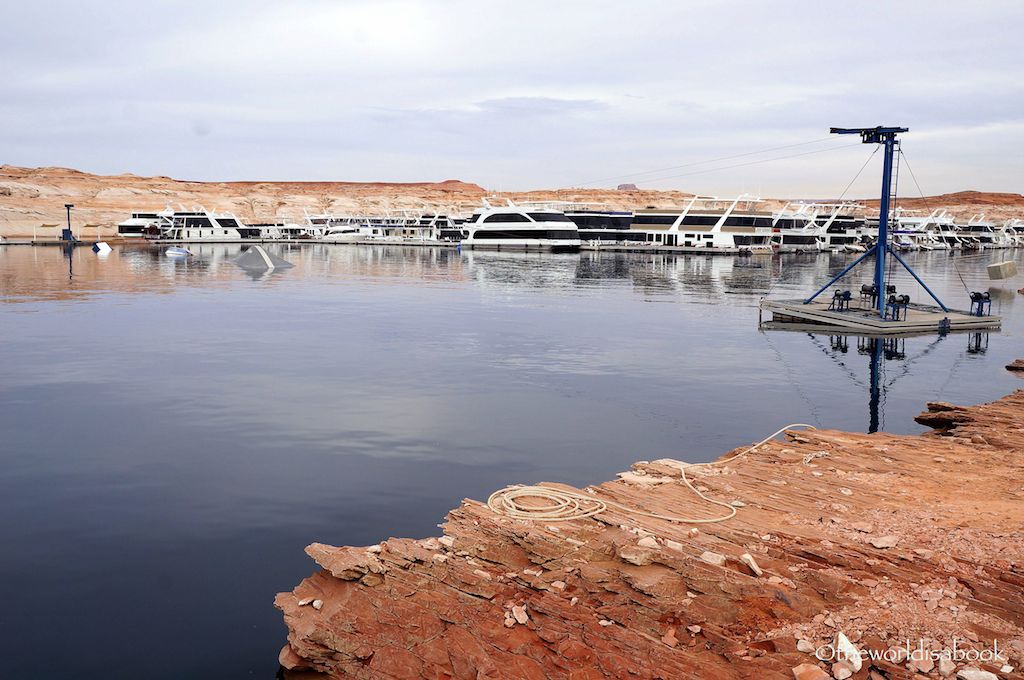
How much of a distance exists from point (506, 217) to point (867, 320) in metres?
80.9

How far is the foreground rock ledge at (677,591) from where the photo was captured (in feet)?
24.2

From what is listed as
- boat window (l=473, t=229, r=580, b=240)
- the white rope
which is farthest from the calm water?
boat window (l=473, t=229, r=580, b=240)

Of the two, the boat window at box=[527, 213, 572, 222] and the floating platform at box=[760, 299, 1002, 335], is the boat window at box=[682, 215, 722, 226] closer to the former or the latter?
the boat window at box=[527, 213, 572, 222]

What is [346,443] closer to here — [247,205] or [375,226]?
[375,226]

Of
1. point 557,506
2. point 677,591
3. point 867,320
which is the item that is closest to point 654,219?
point 867,320

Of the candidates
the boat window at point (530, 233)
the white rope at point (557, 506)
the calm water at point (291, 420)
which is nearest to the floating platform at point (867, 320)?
the calm water at point (291, 420)

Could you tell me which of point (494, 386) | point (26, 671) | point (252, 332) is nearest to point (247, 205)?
point (252, 332)

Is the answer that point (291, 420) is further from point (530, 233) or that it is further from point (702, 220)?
point (702, 220)

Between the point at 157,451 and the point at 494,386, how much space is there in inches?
384

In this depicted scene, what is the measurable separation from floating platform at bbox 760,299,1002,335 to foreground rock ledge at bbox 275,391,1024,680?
79.1 feet

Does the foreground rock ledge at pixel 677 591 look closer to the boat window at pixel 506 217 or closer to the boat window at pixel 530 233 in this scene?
the boat window at pixel 530 233

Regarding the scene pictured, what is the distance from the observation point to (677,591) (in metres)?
8.25

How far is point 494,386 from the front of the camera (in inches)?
919

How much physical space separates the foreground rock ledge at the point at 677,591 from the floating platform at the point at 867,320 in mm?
24100
